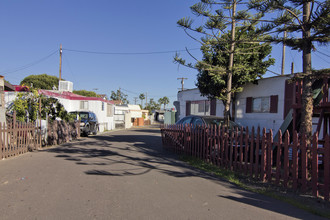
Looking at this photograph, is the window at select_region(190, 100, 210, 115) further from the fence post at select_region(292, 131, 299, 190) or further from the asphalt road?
the fence post at select_region(292, 131, 299, 190)

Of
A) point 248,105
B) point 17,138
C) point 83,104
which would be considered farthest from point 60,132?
point 83,104

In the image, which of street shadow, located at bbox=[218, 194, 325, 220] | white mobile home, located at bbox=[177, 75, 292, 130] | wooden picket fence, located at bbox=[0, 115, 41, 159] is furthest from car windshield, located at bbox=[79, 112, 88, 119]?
street shadow, located at bbox=[218, 194, 325, 220]

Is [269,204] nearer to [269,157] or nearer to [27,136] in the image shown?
[269,157]

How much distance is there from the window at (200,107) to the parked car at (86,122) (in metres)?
7.92

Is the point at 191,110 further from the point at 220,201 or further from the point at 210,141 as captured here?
the point at 220,201

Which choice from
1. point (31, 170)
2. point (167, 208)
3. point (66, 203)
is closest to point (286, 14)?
point (167, 208)

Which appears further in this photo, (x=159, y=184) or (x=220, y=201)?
(x=159, y=184)

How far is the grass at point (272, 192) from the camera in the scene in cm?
450

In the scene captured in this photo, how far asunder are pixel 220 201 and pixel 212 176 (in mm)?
2061

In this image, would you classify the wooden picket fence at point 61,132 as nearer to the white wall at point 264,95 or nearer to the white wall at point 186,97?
the white wall at point 186,97

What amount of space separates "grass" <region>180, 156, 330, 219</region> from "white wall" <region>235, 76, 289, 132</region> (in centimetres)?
683

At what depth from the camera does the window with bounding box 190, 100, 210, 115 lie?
19.3 metres

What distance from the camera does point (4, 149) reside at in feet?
28.2

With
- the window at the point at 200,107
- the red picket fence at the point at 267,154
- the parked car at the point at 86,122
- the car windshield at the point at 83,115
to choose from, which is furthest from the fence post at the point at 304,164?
the car windshield at the point at 83,115
